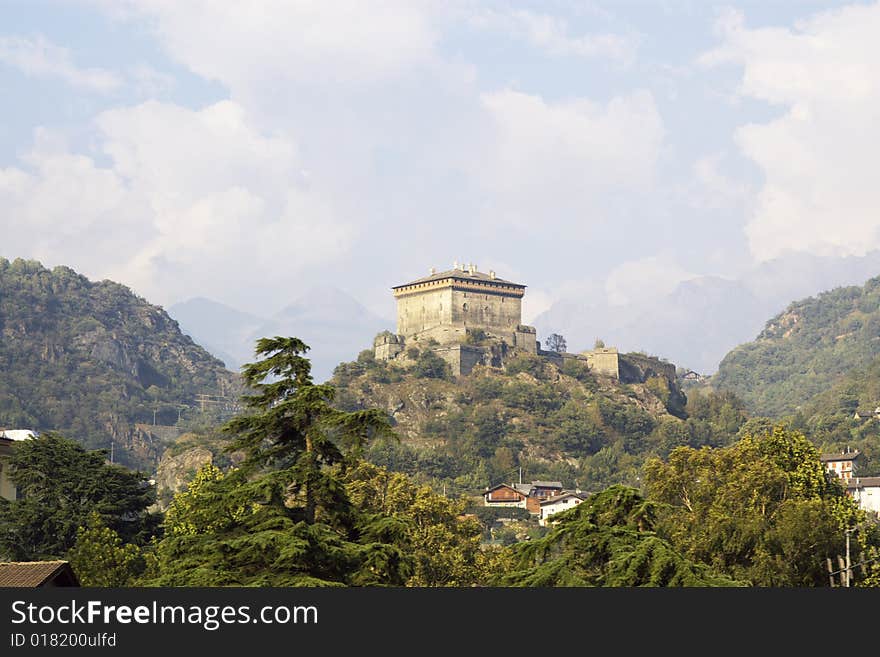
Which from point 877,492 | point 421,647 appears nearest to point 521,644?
point 421,647

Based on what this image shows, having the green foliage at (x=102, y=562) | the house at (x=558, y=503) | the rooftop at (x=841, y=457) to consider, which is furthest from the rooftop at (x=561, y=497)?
the green foliage at (x=102, y=562)

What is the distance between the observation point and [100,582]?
45844 millimetres

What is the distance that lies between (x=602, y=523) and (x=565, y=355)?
161 meters

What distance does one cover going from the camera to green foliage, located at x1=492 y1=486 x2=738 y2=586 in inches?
1136

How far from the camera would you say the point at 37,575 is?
105ft

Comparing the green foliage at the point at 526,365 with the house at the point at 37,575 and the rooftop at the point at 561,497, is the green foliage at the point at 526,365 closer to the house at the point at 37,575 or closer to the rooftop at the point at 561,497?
the rooftop at the point at 561,497

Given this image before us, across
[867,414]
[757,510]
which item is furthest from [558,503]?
[757,510]

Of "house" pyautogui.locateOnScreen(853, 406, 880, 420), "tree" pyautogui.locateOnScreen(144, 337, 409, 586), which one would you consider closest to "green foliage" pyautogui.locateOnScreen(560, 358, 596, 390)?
"house" pyautogui.locateOnScreen(853, 406, 880, 420)

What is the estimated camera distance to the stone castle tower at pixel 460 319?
592 feet

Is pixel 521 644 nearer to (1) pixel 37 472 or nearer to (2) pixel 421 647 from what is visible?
(2) pixel 421 647

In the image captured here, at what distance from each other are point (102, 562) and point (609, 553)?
73.2 ft

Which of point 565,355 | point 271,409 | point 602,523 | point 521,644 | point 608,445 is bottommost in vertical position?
point 521,644

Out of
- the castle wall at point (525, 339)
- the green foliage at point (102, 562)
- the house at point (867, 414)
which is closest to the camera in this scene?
the green foliage at point (102, 562)

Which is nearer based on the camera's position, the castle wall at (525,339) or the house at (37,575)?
the house at (37,575)
